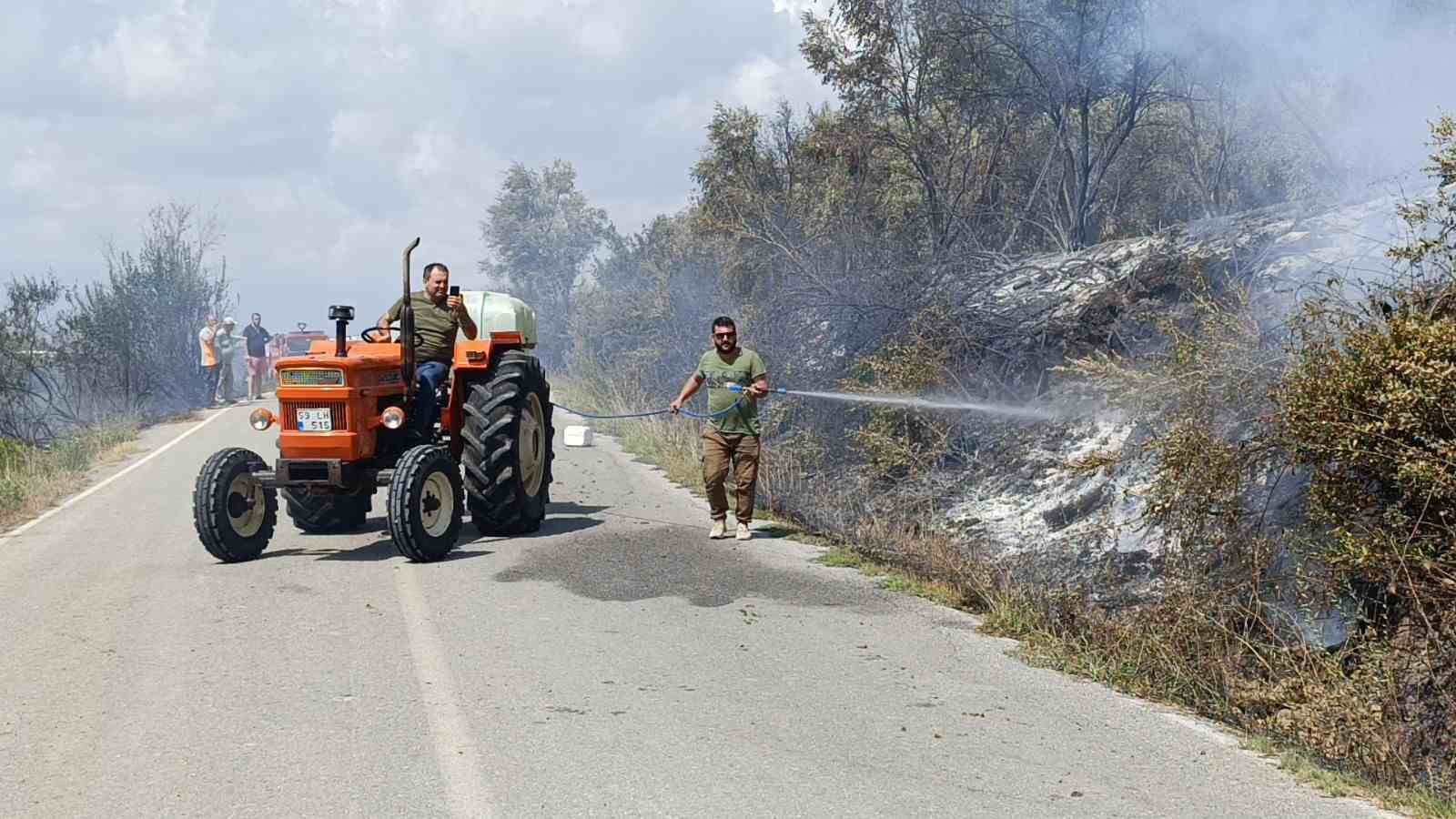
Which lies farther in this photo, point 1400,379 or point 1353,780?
point 1400,379

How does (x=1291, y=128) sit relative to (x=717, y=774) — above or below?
above

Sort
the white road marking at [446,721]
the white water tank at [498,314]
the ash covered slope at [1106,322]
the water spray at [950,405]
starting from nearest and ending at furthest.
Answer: the white road marking at [446,721], the ash covered slope at [1106,322], the water spray at [950,405], the white water tank at [498,314]

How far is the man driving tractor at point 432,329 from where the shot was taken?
1160 cm

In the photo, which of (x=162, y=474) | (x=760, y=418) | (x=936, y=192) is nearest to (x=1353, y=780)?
(x=760, y=418)

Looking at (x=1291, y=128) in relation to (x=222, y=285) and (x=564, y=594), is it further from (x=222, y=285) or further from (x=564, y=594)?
(x=222, y=285)

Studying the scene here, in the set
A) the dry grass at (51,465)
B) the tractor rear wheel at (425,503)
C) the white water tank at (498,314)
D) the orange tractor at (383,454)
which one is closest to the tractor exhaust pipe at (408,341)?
→ the orange tractor at (383,454)

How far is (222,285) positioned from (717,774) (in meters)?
32.3

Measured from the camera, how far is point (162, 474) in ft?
59.4

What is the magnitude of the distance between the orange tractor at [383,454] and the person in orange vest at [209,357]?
20.1 meters

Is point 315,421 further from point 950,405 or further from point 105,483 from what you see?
point 105,483

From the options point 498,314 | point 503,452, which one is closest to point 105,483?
point 498,314

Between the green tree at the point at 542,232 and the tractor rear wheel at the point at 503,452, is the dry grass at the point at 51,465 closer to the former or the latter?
the tractor rear wheel at the point at 503,452

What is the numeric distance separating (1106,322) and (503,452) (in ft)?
17.9

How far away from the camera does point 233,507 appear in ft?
35.9
